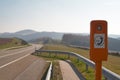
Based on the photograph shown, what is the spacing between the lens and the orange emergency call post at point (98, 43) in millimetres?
6379

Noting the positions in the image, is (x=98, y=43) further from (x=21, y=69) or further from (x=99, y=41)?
(x=21, y=69)

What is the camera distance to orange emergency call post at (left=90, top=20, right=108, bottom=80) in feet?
20.9

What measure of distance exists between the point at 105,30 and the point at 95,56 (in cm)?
57

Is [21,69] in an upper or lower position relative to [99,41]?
lower

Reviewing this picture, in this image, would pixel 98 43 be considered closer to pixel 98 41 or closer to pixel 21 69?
pixel 98 41

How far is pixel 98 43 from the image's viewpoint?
6375mm

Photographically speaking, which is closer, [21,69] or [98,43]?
[98,43]

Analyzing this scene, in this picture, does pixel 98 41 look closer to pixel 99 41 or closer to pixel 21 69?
pixel 99 41

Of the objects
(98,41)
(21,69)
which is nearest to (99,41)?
(98,41)

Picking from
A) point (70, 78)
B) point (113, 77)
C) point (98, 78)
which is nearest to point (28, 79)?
point (70, 78)

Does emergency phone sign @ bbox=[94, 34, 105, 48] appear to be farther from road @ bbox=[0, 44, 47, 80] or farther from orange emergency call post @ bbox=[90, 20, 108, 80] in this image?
road @ bbox=[0, 44, 47, 80]

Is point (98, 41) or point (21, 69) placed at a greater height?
point (98, 41)

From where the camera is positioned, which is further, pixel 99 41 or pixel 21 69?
pixel 21 69

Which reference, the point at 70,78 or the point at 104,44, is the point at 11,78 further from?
the point at 104,44
